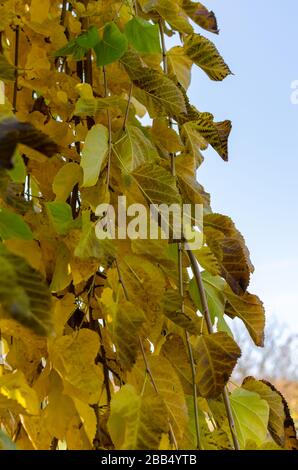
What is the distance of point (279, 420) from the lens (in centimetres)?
54

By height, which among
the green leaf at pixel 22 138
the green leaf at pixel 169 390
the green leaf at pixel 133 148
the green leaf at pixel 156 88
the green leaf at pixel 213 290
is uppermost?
the green leaf at pixel 156 88

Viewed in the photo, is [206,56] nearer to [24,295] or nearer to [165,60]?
[165,60]


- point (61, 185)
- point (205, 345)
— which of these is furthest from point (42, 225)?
point (205, 345)

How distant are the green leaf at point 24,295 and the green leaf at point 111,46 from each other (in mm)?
236

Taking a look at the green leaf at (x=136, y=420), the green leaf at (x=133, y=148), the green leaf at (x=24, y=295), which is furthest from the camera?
the green leaf at (x=133, y=148)

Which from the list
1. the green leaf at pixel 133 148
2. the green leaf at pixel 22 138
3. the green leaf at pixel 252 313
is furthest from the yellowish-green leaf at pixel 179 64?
the green leaf at pixel 22 138

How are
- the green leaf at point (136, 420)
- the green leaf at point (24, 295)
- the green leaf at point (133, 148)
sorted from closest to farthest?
1. the green leaf at point (24, 295)
2. the green leaf at point (136, 420)
3. the green leaf at point (133, 148)

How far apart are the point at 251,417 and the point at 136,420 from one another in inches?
5.6

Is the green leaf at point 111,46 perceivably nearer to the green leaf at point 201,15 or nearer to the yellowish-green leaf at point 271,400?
the green leaf at point 201,15

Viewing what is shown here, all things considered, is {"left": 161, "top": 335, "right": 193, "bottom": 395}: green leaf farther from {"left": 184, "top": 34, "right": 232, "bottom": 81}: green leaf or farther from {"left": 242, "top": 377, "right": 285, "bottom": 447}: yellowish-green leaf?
{"left": 184, "top": 34, "right": 232, "bottom": 81}: green leaf

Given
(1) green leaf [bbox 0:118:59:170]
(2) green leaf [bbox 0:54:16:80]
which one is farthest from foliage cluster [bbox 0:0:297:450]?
(1) green leaf [bbox 0:118:59:170]

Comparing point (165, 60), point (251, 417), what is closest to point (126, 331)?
point (251, 417)

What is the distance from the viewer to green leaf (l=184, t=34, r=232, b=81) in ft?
1.88

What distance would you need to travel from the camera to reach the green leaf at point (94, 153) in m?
0.47
